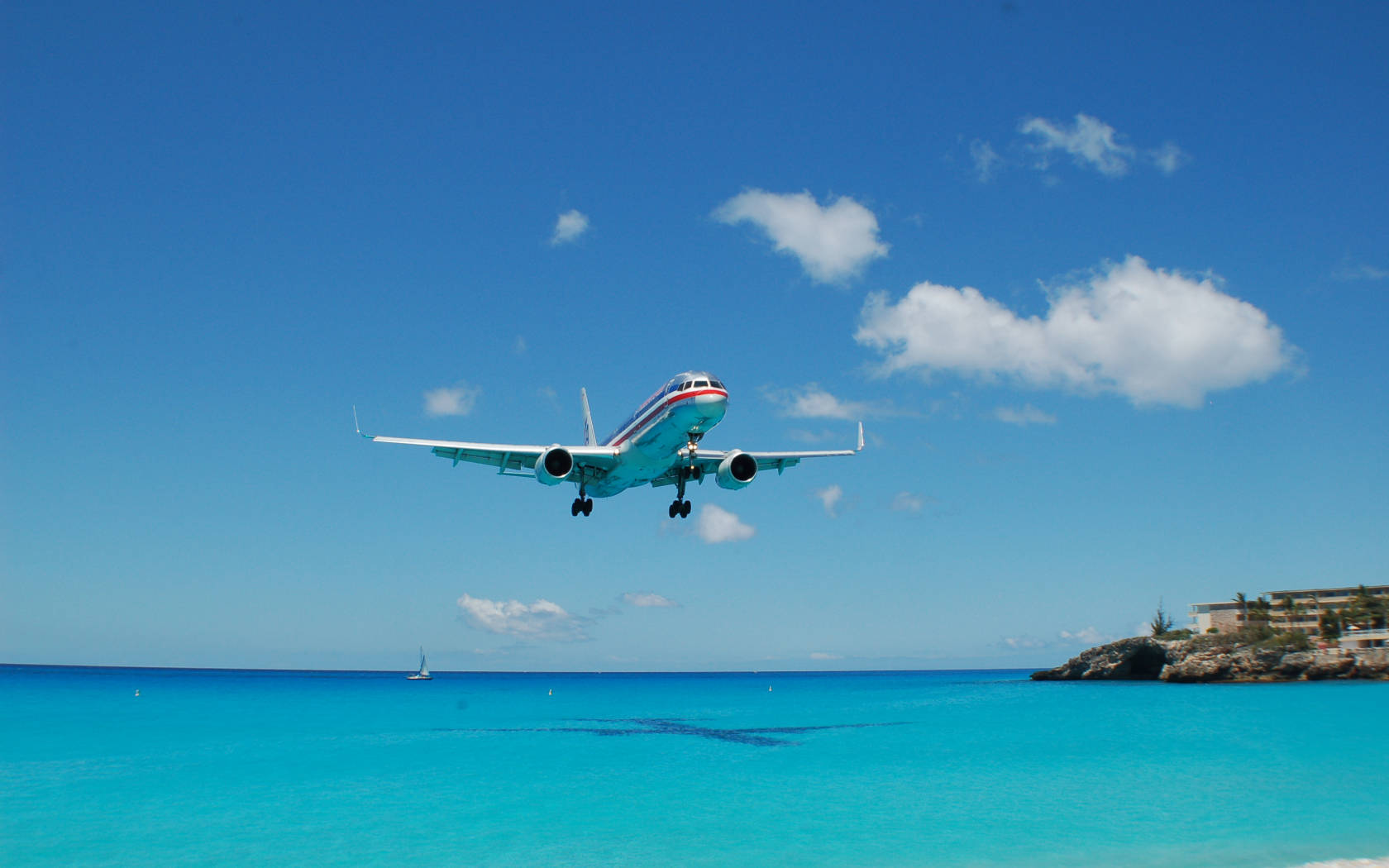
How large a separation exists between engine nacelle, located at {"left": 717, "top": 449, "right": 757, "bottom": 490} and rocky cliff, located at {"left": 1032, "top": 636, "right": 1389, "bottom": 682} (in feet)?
349

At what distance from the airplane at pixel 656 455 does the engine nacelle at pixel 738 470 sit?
0.11ft

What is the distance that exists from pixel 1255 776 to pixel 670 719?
5993 centimetres

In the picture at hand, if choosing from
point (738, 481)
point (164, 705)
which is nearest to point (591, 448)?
point (738, 481)

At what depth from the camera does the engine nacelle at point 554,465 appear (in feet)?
118

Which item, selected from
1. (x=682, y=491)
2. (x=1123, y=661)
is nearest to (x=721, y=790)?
(x=682, y=491)

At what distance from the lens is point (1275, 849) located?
3036 cm

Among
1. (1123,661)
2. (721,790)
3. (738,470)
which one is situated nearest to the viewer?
(738,470)

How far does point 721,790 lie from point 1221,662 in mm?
100061

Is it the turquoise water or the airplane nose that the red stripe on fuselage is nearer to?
the airplane nose

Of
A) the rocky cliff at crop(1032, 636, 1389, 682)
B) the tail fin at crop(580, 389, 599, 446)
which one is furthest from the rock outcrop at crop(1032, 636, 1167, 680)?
the tail fin at crop(580, 389, 599, 446)

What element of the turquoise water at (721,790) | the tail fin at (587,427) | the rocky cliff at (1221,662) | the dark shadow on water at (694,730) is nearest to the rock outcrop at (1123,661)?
the rocky cliff at (1221,662)

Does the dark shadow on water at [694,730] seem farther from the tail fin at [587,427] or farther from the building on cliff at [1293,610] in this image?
the building on cliff at [1293,610]

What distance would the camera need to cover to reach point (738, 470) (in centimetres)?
3716

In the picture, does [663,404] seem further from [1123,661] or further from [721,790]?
[1123,661]
